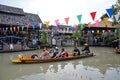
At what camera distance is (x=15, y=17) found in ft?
93.7

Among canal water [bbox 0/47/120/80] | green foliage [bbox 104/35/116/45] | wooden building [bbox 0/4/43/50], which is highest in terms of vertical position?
wooden building [bbox 0/4/43/50]

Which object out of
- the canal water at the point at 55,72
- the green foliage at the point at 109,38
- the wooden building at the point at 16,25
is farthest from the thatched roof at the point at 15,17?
the canal water at the point at 55,72

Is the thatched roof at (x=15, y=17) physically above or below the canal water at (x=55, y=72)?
above

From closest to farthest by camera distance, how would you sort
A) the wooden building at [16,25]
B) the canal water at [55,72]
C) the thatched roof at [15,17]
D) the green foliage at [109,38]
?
1. the canal water at [55,72]
2. the wooden building at [16,25]
3. the thatched roof at [15,17]
4. the green foliage at [109,38]

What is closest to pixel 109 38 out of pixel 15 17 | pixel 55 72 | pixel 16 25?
pixel 16 25

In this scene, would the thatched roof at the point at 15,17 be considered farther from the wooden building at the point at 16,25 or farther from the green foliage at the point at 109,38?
the green foliage at the point at 109,38

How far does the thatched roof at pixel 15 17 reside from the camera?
86.2 ft

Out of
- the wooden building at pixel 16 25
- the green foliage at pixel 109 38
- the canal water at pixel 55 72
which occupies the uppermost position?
the wooden building at pixel 16 25

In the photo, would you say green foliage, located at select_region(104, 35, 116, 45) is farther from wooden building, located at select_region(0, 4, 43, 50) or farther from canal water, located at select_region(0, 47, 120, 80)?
canal water, located at select_region(0, 47, 120, 80)

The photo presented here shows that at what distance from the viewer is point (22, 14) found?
30.1 metres

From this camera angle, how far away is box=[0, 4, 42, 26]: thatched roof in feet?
86.2

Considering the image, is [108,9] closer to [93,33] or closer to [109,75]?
[109,75]

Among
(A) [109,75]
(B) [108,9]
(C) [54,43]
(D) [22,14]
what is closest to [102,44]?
(C) [54,43]

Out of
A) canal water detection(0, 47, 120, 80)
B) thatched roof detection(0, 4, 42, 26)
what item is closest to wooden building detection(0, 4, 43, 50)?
thatched roof detection(0, 4, 42, 26)
